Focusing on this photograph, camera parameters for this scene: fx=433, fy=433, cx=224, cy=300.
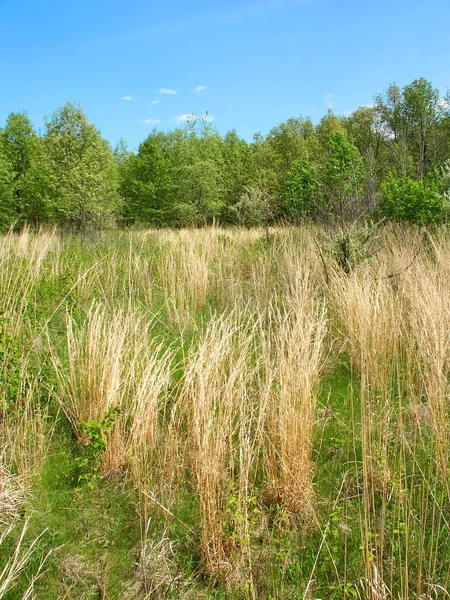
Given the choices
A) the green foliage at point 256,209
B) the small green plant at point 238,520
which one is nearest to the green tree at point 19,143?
the green foliage at point 256,209

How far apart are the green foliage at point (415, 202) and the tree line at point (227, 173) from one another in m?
0.03

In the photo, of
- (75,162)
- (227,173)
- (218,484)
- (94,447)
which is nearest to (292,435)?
(218,484)

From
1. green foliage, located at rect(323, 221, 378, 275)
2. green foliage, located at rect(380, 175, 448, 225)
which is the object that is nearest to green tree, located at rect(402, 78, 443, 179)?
green foliage, located at rect(380, 175, 448, 225)

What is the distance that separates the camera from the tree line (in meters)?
10.8

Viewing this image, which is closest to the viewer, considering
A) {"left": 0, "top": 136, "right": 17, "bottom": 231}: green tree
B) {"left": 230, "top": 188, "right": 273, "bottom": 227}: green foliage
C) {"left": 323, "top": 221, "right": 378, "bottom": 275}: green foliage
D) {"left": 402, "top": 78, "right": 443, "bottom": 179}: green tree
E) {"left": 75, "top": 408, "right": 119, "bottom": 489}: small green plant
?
{"left": 75, "top": 408, "right": 119, "bottom": 489}: small green plant

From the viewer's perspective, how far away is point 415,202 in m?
→ 9.66

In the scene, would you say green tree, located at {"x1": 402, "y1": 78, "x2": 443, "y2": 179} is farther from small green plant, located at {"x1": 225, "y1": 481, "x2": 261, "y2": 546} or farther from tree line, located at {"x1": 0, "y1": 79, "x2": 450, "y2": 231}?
small green plant, located at {"x1": 225, "y1": 481, "x2": 261, "y2": 546}

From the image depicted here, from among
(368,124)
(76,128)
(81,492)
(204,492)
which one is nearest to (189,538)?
(204,492)

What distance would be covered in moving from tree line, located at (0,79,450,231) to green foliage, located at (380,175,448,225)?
0.03 meters

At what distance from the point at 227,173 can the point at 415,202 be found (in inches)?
1066

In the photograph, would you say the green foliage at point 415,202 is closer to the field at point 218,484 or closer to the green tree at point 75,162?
the field at point 218,484

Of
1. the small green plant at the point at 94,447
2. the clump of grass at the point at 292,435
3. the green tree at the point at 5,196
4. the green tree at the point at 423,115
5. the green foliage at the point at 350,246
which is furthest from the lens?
the green tree at the point at 423,115

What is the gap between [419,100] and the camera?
34.9 metres

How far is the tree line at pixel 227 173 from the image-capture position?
35.6 feet
